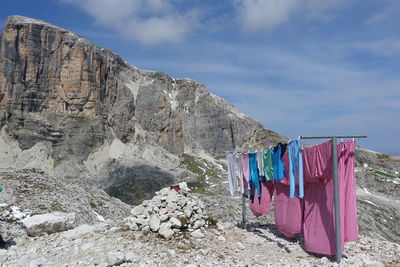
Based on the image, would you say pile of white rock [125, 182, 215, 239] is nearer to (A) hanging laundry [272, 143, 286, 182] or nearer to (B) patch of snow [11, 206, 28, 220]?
(A) hanging laundry [272, 143, 286, 182]

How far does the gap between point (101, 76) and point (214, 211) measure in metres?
136

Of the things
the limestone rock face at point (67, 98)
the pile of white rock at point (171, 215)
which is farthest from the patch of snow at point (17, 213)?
the limestone rock face at point (67, 98)

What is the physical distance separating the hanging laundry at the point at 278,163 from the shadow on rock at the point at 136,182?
344 ft

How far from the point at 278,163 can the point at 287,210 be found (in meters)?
2.38

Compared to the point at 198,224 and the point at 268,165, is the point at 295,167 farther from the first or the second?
the point at 198,224

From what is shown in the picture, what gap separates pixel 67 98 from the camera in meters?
166

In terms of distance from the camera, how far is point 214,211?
57094 mm

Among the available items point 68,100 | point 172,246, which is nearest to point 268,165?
point 172,246

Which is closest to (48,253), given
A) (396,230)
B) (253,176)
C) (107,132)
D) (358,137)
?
(253,176)

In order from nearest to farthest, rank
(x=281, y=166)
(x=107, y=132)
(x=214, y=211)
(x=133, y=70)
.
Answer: (x=281, y=166) < (x=214, y=211) < (x=107, y=132) < (x=133, y=70)

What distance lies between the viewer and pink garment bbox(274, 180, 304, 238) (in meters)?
17.4

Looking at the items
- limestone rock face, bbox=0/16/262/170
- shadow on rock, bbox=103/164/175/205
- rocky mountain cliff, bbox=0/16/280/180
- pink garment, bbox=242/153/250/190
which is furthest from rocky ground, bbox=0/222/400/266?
limestone rock face, bbox=0/16/262/170

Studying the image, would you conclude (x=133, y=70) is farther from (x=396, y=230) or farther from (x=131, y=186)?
(x=396, y=230)

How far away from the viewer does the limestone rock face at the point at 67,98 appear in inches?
6186
